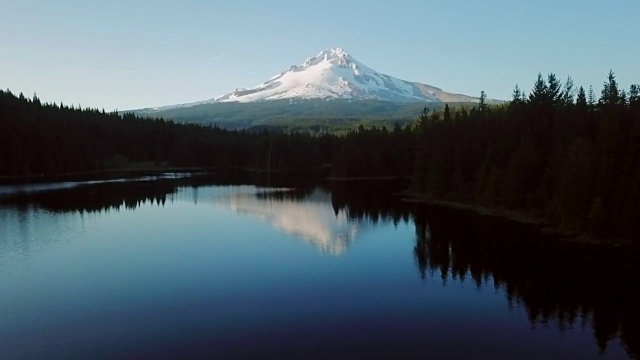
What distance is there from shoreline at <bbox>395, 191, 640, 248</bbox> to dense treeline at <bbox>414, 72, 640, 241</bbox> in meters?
0.96

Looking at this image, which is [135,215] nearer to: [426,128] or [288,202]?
[288,202]

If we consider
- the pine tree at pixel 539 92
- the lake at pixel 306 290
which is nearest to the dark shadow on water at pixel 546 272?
the lake at pixel 306 290

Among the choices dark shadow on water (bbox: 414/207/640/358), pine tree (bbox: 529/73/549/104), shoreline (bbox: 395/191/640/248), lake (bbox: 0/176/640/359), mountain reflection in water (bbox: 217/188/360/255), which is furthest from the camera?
pine tree (bbox: 529/73/549/104)

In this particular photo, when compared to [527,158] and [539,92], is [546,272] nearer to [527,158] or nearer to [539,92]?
[527,158]

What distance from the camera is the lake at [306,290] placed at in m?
32.8

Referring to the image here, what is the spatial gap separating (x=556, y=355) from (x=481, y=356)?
14.0 feet

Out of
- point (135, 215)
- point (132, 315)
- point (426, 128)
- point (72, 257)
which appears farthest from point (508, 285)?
point (426, 128)

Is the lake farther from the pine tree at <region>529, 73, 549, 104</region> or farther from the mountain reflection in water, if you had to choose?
the pine tree at <region>529, 73, 549, 104</region>

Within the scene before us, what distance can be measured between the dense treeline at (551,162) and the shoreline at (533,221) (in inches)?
37.7

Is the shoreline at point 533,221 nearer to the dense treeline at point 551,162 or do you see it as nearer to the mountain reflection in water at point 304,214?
the dense treeline at point 551,162

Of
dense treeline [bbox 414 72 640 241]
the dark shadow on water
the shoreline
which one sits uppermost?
dense treeline [bbox 414 72 640 241]

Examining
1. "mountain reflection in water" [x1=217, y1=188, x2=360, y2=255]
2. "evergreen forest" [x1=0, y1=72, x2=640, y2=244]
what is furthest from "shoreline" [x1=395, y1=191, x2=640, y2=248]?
"mountain reflection in water" [x1=217, y1=188, x2=360, y2=255]

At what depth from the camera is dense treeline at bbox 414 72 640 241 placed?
6331 centimetres

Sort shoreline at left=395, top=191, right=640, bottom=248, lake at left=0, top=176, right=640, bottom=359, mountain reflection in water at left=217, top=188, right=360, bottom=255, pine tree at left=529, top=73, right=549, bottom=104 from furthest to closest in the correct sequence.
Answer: pine tree at left=529, top=73, right=549, bottom=104
mountain reflection in water at left=217, top=188, right=360, bottom=255
shoreline at left=395, top=191, right=640, bottom=248
lake at left=0, top=176, right=640, bottom=359
